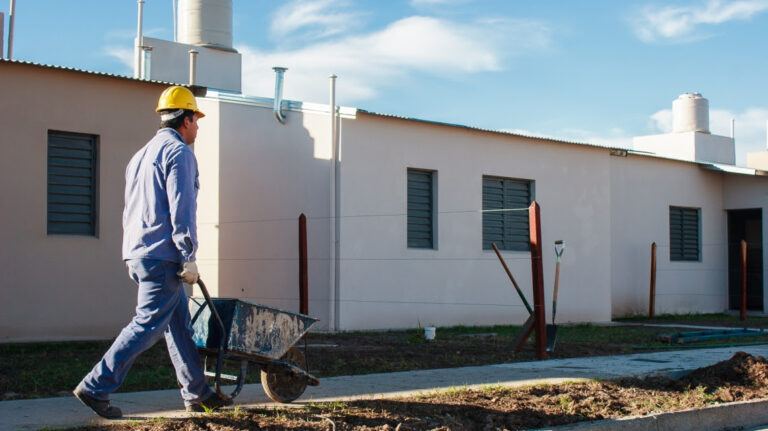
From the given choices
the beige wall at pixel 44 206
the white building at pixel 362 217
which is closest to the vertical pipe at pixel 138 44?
the white building at pixel 362 217

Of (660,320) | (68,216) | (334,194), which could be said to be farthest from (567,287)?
(68,216)

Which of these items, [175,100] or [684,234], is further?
[684,234]

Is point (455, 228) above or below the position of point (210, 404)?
above

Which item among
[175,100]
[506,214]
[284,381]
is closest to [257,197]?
[506,214]

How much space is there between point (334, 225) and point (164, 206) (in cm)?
972

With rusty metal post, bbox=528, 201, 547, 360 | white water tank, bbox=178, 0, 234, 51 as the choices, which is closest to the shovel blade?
rusty metal post, bbox=528, 201, 547, 360

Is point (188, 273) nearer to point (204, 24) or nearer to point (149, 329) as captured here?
point (149, 329)

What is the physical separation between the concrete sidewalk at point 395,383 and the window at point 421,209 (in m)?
5.92

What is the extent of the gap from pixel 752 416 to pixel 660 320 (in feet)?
43.3

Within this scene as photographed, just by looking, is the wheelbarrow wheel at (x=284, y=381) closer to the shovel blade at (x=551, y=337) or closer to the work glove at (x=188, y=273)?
the work glove at (x=188, y=273)

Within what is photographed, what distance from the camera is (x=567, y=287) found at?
19.0 metres

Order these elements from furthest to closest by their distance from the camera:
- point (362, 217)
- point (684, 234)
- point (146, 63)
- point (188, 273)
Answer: point (684, 234) → point (146, 63) → point (362, 217) → point (188, 273)

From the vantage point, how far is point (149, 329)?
18.2 feet

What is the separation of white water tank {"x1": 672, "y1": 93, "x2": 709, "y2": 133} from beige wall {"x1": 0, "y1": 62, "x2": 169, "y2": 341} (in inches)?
780
